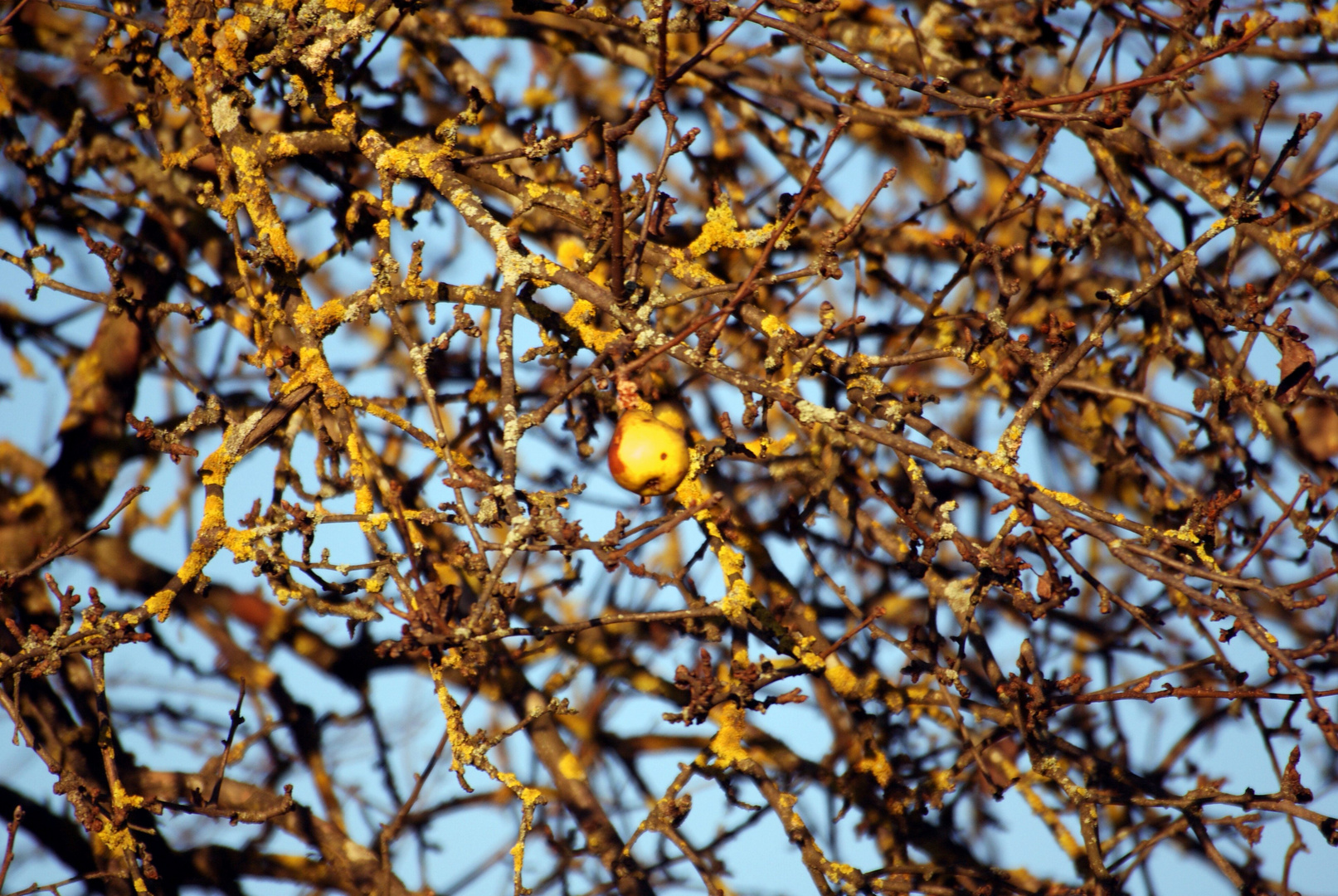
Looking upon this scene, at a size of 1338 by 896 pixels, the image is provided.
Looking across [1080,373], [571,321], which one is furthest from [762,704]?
[1080,373]

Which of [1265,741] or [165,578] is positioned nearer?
[1265,741]

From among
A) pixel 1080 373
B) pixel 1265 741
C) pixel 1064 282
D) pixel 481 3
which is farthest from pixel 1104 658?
pixel 481 3

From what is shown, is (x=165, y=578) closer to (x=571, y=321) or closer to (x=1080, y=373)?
(x=571, y=321)

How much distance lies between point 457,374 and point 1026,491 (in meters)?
2.47

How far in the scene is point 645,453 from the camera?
2.09 meters

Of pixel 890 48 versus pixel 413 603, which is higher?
pixel 890 48

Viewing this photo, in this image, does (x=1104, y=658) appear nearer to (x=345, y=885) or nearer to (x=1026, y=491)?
(x=1026, y=491)

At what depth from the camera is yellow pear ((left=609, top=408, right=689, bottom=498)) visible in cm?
210


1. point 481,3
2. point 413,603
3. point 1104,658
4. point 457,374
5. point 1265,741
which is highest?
point 481,3

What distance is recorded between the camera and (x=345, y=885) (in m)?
3.46

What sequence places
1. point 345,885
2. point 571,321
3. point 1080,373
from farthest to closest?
1. point 1080,373
2. point 345,885
3. point 571,321

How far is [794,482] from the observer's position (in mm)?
4098

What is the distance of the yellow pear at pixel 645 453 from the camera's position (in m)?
2.10

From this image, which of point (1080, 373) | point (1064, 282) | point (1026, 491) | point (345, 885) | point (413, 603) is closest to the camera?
point (1026, 491)
